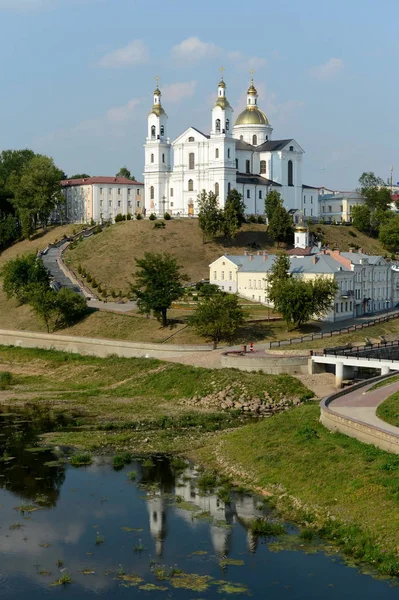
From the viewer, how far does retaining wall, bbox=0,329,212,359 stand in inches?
2547

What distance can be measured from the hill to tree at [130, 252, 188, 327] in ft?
51.3

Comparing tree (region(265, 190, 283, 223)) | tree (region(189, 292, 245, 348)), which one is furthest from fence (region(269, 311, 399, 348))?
tree (region(265, 190, 283, 223))

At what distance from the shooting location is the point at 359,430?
37438 millimetres

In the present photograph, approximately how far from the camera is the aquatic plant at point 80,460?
132 ft

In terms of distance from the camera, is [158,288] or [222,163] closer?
[158,288]

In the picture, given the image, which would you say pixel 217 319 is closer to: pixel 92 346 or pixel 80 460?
pixel 92 346

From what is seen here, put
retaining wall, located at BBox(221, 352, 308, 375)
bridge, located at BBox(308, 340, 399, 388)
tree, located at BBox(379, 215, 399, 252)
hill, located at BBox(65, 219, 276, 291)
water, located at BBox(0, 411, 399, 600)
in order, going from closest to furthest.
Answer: water, located at BBox(0, 411, 399, 600) → bridge, located at BBox(308, 340, 399, 388) → retaining wall, located at BBox(221, 352, 308, 375) → hill, located at BBox(65, 219, 276, 291) → tree, located at BBox(379, 215, 399, 252)

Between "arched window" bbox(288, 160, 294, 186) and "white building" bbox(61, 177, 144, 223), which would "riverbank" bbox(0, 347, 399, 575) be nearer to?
"white building" bbox(61, 177, 144, 223)

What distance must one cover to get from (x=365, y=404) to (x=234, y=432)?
6045 millimetres

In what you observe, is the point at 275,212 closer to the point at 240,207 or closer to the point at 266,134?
the point at 240,207

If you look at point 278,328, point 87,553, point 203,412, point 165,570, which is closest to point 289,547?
point 165,570

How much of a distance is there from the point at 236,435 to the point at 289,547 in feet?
45.6

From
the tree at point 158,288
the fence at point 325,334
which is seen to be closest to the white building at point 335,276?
the fence at point 325,334

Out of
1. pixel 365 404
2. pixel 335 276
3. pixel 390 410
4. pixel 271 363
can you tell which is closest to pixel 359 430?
pixel 390 410
